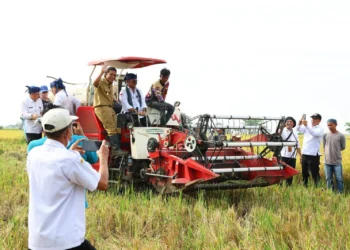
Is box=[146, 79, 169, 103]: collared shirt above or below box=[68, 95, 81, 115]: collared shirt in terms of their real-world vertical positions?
above

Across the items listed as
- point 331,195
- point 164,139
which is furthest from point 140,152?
point 331,195

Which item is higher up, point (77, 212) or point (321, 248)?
point (77, 212)

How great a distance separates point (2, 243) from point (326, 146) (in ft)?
19.9

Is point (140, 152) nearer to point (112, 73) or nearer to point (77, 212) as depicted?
point (112, 73)

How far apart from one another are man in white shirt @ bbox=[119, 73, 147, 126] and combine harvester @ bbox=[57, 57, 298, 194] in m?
0.24

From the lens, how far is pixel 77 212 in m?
2.63

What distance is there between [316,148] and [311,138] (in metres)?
0.23

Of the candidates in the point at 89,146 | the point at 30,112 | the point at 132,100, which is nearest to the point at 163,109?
the point at 132,100

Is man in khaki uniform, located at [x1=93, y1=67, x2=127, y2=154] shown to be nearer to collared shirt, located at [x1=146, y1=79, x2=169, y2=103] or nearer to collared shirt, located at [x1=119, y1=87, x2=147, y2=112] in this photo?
collared shirt, located at [x1=119, y1=87, x2=147, y2=112]

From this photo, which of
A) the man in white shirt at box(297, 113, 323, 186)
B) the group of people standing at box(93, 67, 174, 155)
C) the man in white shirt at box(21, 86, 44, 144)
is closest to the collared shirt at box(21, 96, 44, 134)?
the man in white shirt at box(21, 86, 44, 144)

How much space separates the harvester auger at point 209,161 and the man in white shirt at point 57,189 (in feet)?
11.0

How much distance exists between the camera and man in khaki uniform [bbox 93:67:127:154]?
7371 millimetres

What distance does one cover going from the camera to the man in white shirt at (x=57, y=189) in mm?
2555

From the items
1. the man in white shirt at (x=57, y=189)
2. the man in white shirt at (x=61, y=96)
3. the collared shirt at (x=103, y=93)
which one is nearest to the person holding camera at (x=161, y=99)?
the collared shirt at (x=103, y=93)
